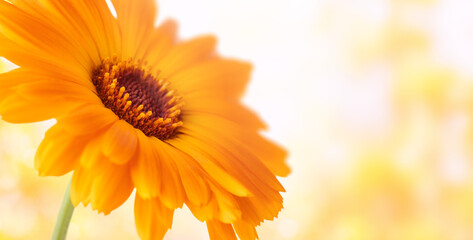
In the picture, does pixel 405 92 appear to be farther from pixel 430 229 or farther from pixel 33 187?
pixel 33 187

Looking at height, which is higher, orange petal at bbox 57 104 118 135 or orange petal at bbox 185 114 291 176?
orange petal at bbox 185 114 291 176

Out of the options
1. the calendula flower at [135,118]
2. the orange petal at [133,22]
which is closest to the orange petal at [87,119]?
the calendula flower at [135,118]

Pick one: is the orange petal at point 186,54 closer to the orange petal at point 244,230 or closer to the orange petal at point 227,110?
the orange petal at point 227,110

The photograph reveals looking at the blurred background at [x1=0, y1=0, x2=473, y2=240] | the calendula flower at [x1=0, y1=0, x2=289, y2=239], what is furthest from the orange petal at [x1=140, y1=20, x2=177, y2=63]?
the blurred background at [x1=0, y1=0, x2=473, y2=240]

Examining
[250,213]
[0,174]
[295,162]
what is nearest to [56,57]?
[250,213]

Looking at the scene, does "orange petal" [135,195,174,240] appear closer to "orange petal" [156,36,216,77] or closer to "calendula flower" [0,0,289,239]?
"calendula flower" [0,0,289,239]

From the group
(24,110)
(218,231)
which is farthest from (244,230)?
(24,110)

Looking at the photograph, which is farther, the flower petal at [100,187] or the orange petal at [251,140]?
the orange petal at [251,140]

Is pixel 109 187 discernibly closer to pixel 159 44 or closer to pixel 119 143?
pixel 119 143
